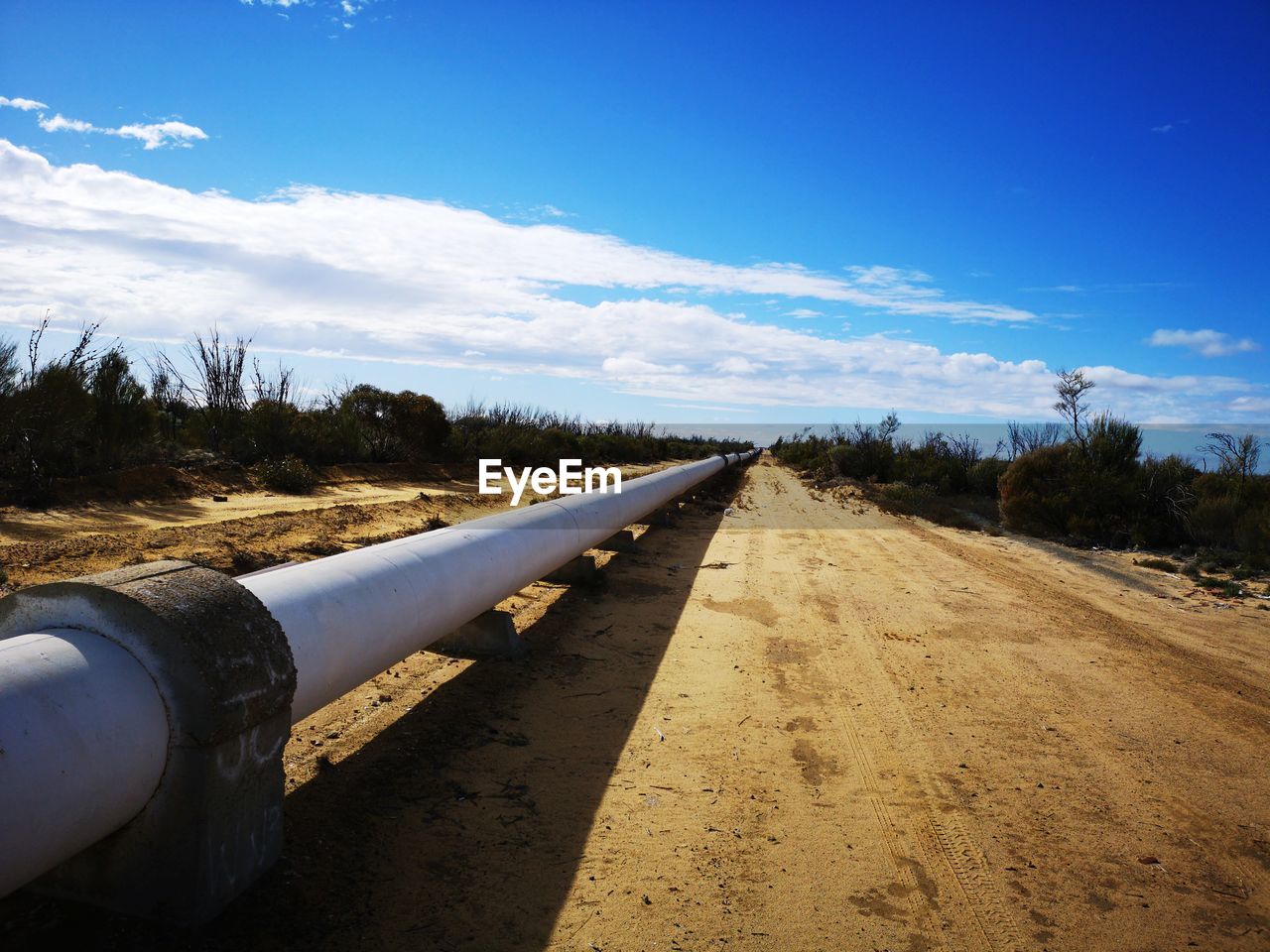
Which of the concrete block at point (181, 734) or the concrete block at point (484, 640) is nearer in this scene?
the concrete block at point (181, 734)

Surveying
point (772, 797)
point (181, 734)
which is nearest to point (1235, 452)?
point (772, 797)

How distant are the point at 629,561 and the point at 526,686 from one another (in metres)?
4.55

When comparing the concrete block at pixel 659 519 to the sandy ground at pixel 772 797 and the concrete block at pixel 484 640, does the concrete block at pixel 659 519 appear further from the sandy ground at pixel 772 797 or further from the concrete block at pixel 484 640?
the concrete block at pixel 484 640

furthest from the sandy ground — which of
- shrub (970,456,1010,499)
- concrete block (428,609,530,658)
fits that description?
shrub (970,456,1010,499)

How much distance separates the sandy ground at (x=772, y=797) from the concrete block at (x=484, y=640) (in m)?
0.11

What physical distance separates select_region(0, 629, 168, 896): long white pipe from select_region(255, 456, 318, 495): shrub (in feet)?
38.9

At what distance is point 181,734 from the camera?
2.21 metres

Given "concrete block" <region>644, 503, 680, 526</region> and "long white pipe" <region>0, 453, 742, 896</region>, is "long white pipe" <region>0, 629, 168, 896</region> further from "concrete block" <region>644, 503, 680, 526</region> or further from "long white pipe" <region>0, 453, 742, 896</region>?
"concrete block" <region>644, 503, 680, 526</region>

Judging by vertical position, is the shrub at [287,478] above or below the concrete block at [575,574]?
above

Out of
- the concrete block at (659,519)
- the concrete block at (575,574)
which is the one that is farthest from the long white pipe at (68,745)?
the concrete block at (659,519)

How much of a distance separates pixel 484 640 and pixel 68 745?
10.9 ft

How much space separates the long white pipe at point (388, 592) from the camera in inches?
116

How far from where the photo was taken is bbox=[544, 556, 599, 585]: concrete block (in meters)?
7.49

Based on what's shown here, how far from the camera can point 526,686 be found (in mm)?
4762
